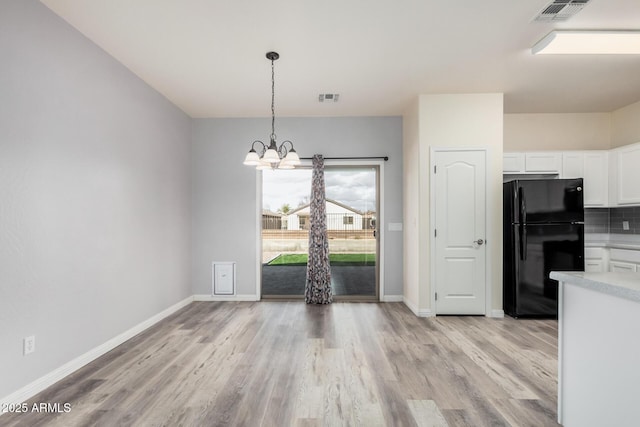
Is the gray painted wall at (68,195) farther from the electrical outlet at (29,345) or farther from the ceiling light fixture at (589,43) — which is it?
the ceiling light fixture at (589,43)

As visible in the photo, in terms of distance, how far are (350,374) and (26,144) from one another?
2960 millimetres

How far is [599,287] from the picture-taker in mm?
1512

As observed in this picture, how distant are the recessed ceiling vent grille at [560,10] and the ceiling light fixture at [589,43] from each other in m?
0.20

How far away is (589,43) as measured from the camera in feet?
9.15

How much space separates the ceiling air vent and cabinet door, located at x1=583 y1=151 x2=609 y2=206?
142 inches

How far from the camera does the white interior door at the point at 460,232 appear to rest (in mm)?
3982

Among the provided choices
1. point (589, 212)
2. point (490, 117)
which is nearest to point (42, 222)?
point (490, 117)

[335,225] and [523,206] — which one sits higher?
[523,206]

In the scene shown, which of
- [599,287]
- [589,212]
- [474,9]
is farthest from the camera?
[589,212]

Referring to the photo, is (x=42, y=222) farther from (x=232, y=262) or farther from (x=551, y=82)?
(x=551, y=82)

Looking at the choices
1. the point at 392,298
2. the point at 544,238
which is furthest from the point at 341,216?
the point at 544,238

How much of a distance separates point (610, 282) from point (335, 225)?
372 centimetres

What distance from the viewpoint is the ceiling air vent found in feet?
13.1

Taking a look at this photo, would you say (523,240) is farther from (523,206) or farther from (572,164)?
(572,164)
